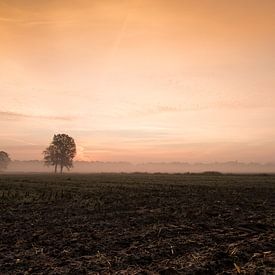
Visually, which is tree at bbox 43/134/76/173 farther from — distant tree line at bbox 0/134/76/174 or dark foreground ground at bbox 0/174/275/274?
dark foreground ground at bbox 0/174/275/274

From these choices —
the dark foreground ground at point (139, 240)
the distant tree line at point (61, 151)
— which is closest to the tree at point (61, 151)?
the distant tree line at point (61, 151)

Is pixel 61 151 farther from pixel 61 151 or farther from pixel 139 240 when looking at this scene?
pixel 139 240

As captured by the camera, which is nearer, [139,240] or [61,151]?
[139,240]

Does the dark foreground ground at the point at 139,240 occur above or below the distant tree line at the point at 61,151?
below

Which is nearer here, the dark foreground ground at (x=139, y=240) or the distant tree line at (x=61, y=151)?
the dark foreground ground at (x=139, y=240)

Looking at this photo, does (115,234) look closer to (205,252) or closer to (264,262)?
(205,252)

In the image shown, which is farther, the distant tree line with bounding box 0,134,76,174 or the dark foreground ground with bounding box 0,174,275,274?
the distant tree line with bounding box 0,134,76,174

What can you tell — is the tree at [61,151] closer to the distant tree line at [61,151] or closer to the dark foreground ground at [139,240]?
the distant tree line at [61,151]

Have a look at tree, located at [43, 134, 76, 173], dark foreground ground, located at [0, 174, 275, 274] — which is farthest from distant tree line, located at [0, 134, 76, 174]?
dark foreground ground, located at [0, 174, 275, 274]

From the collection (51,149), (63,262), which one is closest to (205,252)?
(63,262)

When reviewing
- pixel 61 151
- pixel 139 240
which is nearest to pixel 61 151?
pixel 61 151

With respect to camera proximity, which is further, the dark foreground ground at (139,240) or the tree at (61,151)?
the tree at (61,151)

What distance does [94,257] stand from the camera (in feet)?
37.4

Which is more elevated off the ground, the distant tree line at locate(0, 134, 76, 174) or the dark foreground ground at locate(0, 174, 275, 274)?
the distant tree line at locate(0, 134, 76, 174)
